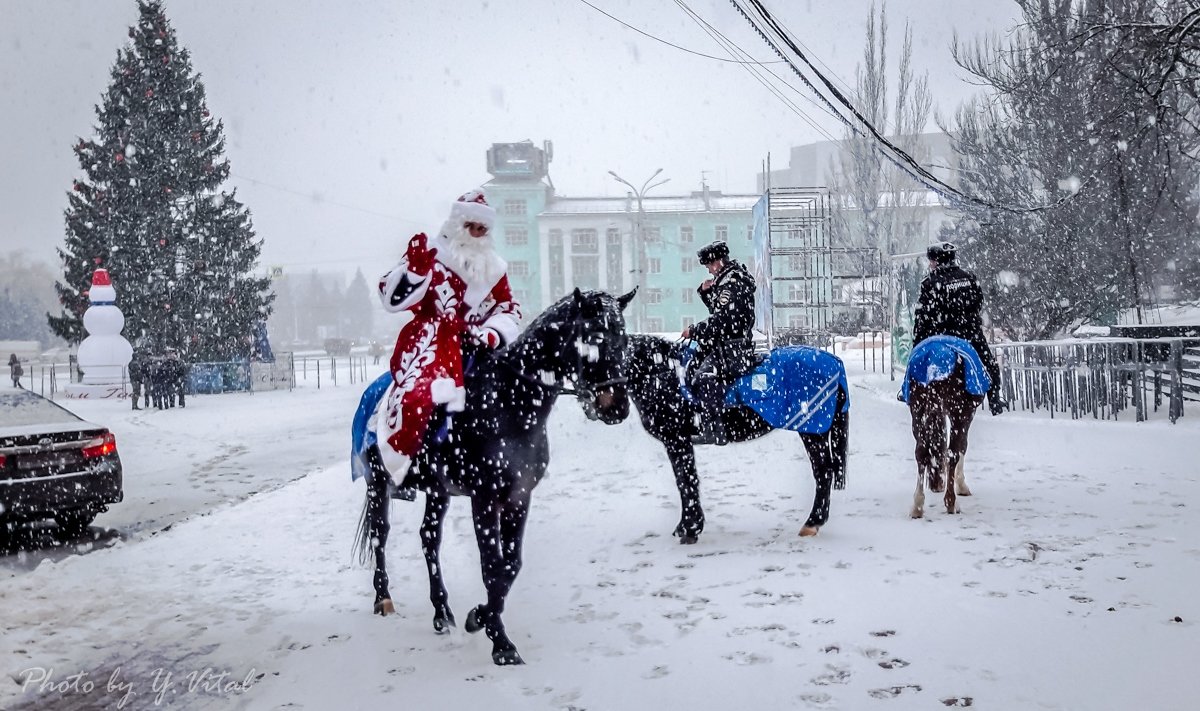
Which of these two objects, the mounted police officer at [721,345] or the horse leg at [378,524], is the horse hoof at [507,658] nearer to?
the horse leg at [378,524]

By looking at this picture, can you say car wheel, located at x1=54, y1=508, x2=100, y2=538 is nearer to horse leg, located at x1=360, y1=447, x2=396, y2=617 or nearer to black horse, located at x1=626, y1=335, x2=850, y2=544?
horse leg, located at x1=360, y1=447, x2=396, y2=617

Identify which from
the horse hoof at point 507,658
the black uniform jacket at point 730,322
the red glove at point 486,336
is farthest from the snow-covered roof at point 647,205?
the horse hoof at point 507,658

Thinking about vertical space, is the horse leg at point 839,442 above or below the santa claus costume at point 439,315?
below

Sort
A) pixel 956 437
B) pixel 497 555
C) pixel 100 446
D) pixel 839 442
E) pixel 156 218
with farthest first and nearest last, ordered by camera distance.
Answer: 1. pixel 156 218
2. pixel 100 446
3. pixel 956 437
4. pixel 839 442
5. pixel 497 555

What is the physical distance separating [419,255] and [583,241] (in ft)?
176

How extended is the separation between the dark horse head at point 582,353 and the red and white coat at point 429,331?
238 millimetres

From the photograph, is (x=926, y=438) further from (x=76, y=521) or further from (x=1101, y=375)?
(x=76, y=521)

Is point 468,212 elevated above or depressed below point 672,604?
above

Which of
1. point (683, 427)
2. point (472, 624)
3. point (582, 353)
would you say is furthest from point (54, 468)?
point (582, 353)

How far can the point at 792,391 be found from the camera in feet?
20.0

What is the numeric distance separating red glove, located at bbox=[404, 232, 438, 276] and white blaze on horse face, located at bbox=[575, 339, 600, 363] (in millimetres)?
910

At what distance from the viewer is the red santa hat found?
4422 millimetres

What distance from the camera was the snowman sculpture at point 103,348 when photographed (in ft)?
73.9

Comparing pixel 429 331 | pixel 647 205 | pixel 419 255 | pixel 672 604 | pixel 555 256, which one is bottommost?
pixel 672 604
